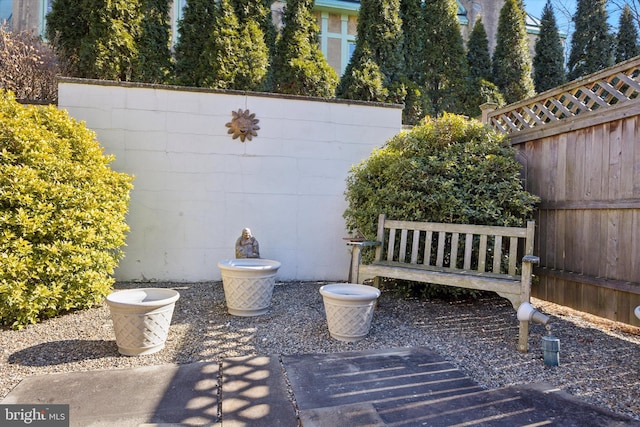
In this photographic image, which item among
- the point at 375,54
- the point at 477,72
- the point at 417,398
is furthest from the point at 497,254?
the point at 477,72

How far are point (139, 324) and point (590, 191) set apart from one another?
13.2 feet

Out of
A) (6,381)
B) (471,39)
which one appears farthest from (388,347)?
(471,39)

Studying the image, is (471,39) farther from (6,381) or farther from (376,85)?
(6,381)

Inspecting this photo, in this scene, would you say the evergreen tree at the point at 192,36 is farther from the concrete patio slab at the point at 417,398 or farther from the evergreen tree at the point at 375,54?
the concrete patio slab at the point at 417,398

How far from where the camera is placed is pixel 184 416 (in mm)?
1891

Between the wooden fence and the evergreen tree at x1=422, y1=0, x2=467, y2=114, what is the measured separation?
373cm

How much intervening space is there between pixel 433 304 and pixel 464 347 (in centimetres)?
115

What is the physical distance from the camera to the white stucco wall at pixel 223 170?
4496mm

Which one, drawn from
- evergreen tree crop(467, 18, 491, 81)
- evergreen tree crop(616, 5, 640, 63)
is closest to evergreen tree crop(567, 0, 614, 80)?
evergreen tree crop(616, 5, 640, 63)

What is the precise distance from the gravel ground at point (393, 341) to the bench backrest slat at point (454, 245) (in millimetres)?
522

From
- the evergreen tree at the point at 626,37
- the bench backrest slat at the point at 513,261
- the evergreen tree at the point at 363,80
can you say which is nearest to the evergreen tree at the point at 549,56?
the evergreen tree at the point at 626,37

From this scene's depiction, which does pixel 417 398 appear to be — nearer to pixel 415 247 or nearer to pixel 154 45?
pixel 415 247

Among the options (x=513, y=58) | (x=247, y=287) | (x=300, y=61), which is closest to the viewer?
(x=247, y=287)

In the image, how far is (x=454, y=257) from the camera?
11.5ft
